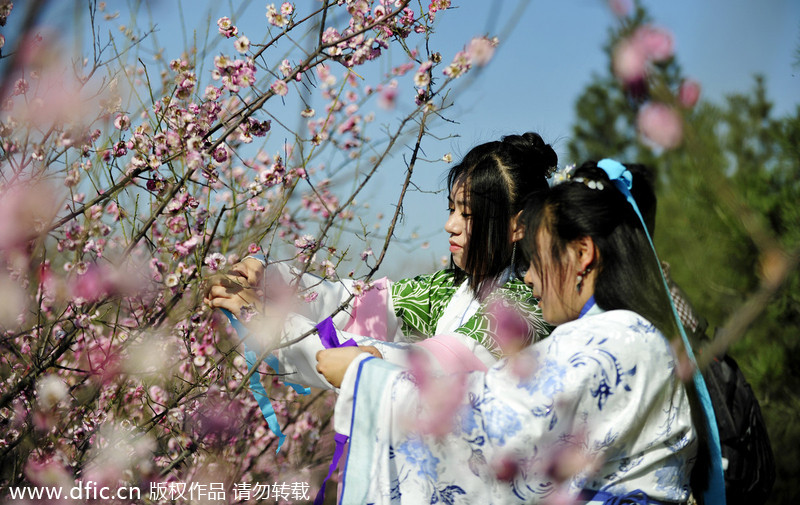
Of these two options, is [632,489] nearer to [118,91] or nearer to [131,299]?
[131,299]

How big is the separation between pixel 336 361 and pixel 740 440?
110 cm

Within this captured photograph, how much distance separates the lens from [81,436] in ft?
6.80

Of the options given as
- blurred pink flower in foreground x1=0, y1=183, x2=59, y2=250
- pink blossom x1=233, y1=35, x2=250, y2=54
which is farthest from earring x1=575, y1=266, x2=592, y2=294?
blurred pink flower in foreground x1=0, y1=183, x2=59, y2=250

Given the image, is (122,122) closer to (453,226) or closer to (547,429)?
(453,226)

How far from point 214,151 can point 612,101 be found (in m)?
11.0

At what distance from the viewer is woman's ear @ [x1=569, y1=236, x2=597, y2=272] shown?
154cm

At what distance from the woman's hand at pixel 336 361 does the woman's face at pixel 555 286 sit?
421 millimetres

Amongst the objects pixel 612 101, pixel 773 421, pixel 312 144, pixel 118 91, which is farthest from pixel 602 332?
pixel 612 101

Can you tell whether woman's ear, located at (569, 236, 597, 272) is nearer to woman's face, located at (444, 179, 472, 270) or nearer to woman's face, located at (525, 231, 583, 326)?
woman's face, located at (525, 231, 583, 326)

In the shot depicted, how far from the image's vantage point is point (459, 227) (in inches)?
78.9

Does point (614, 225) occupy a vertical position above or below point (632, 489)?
above

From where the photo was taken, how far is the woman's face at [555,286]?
5.13ft

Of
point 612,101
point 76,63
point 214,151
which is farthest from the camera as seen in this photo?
point 612,101

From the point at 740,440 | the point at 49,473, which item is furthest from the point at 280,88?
the point at 740,440
